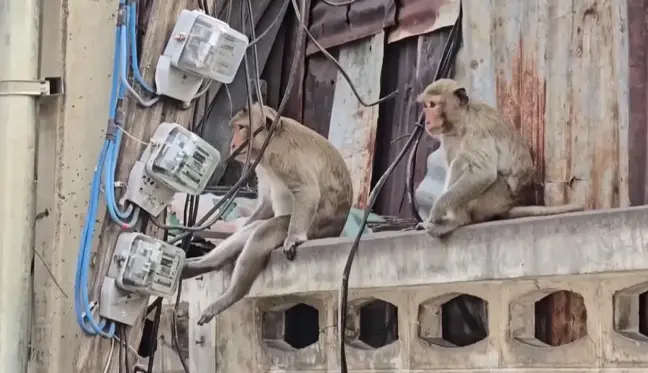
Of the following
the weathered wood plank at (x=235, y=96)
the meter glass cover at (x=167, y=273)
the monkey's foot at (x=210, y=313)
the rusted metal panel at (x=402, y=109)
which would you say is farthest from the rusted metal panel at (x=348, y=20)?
the meter glass cover at (x=167, y=273)

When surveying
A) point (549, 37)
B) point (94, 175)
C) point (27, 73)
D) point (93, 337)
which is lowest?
point (93, 337)

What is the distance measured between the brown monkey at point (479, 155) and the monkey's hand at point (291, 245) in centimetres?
69

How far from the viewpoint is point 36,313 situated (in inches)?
139

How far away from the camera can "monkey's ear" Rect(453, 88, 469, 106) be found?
16.7ft

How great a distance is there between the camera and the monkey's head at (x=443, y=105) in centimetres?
507

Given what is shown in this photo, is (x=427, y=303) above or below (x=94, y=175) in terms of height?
below

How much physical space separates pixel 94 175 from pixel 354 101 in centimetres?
402

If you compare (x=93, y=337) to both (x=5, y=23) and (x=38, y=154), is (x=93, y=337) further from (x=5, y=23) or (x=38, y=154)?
(x=5, y=23)

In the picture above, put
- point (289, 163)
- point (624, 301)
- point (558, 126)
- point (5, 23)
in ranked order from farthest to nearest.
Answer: point (289, 163), point (558, 126), point (624, 301), point (5, 23)

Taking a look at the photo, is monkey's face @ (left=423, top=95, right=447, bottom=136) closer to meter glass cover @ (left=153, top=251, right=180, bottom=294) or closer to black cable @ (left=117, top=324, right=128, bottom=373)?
meter glass cover @ (left=153, top=251, right=180, bottom=294)

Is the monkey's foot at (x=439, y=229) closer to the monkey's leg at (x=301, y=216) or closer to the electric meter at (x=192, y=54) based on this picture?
the monkey's leg at (x=301, y=216)

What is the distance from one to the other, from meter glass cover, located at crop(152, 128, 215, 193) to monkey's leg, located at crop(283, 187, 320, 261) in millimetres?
1650

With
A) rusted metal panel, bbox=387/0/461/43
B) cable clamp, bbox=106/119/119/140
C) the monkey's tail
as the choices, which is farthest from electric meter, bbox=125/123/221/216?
rusted metal panel, bbox=387/0/461/43

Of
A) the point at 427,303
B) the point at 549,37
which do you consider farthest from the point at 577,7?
the point at 427,303
